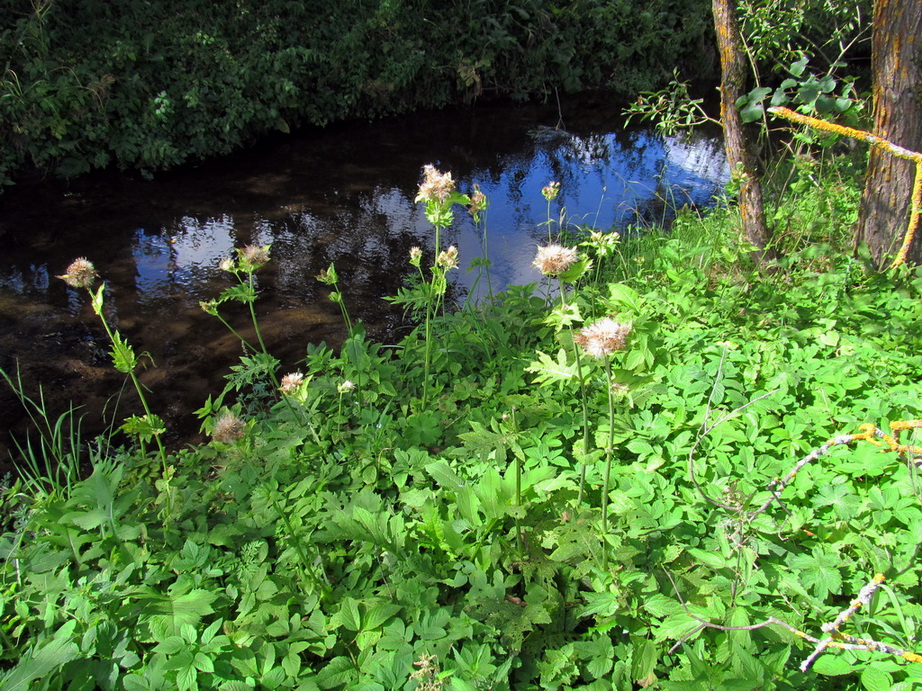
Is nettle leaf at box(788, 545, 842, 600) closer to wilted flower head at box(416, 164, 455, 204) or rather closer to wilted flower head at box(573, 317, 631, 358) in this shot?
wilted flower head at box(573, 317, 631, 358)

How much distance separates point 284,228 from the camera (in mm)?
6031

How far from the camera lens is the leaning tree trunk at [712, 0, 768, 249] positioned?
3205mm

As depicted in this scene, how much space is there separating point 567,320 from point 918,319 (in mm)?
2189

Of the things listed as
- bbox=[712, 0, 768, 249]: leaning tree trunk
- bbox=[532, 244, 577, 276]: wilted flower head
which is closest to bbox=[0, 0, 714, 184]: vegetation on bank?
bbox=[712, 0, 768, 249]: leaning tree trunk

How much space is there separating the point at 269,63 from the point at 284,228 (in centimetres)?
321

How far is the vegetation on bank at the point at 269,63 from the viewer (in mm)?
6695

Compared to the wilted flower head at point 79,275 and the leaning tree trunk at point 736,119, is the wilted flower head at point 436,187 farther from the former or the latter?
the leaning tree trunk at point 736,119

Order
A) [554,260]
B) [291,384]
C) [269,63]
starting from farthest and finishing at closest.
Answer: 1. [269,63]
2. [291,384]
3. [554,260]

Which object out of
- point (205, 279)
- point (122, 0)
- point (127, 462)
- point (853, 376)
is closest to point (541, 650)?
point (853, 376)

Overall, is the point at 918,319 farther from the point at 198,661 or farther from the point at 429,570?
the point at 198,661

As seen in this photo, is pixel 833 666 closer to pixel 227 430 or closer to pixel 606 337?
pixel 606 337

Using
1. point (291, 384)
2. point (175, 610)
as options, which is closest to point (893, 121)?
point (291, 384)

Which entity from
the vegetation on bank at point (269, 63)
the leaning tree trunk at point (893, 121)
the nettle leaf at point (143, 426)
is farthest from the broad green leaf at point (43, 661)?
the vegetation on bank at point (269, 63)

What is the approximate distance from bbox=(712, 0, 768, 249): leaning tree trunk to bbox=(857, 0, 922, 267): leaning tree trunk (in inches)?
20.4
